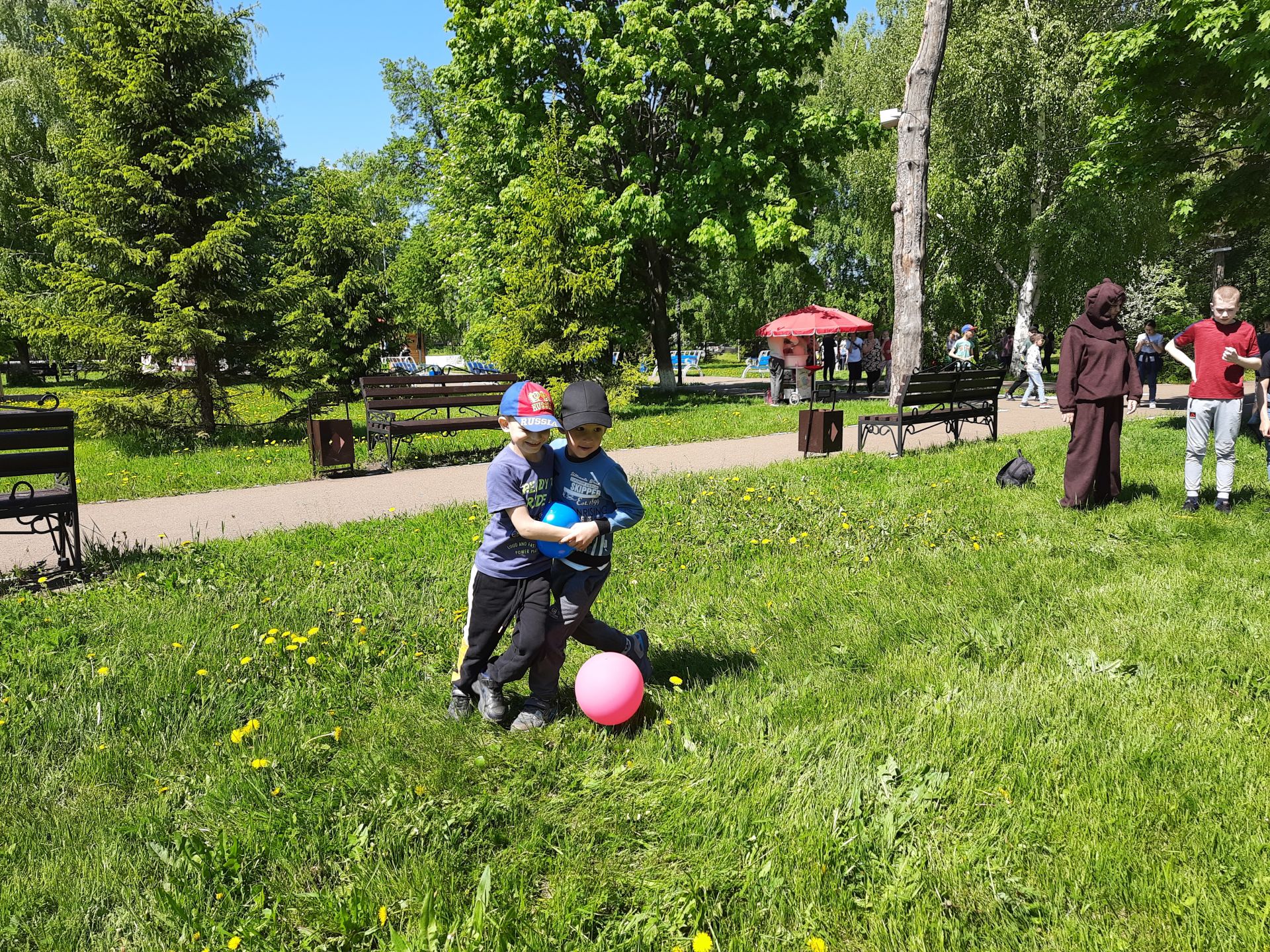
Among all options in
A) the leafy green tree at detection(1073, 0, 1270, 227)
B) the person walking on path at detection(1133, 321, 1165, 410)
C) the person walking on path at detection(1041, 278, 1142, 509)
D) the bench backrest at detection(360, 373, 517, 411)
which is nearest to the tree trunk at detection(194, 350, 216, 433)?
the bench backrest at detection(360, 373, 517, 411)

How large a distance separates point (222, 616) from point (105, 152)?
13009 mm

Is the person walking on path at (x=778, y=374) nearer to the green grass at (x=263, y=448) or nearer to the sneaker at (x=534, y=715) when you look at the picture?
the green grass at (x=263, y=448)

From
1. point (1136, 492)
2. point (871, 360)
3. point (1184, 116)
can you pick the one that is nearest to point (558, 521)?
point (1136, 492)

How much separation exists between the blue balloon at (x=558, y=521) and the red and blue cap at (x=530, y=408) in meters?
0.34

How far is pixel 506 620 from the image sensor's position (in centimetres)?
360

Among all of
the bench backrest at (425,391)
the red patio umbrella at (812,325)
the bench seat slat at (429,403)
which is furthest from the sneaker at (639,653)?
the red patio umbrella at (812,325)

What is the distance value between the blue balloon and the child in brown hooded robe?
5.63 m

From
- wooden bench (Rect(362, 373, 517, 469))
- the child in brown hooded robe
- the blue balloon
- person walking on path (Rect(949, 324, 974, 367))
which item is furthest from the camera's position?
person walking on path (Rect(949, 324, 974, 367))

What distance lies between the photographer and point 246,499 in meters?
9.41

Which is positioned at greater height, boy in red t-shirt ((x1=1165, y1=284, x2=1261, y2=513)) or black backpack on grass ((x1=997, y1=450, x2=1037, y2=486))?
boy in red t-shirt ((x1=1165, y1=284, x2=1261, y2=513))

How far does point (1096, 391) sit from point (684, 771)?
5.91m

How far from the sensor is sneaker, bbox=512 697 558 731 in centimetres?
364

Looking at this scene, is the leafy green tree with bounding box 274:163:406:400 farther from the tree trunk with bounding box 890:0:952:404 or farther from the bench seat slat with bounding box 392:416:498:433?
the tree trunk with bounding box 890:0:952:404

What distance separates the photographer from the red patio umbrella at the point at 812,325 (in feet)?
69.4
